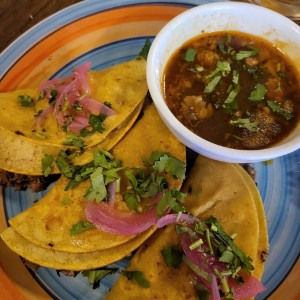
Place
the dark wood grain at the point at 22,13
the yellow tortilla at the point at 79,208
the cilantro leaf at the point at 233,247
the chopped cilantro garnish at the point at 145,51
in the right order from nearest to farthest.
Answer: the cilantro leaf at the point at 233,247 < the yellow tortilla at the point at 79,208 < the chopped cilantro garnish at the point at 145,51 < the dark wood grain at the point at 22,13

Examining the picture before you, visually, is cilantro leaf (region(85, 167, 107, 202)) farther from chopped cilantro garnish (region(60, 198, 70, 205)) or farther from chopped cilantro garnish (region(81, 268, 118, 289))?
chopped cilantro garnish (region(81, 268, 118, 289))

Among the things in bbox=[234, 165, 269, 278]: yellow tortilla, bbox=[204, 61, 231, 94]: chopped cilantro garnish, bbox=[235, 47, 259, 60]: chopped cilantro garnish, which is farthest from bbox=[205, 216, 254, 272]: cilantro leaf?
bbox=[235, 47, 259, 60]: chopped cilantro garnish

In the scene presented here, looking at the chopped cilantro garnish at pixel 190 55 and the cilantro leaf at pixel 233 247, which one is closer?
the cilantro leaf at pixel 233 247

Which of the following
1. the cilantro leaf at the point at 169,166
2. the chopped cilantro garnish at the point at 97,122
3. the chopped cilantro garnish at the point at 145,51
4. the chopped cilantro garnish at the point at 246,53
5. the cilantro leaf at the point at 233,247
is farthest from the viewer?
the chopped cilantro garnish at the point at 145,51

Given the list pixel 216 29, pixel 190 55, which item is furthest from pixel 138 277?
pixel 216 29

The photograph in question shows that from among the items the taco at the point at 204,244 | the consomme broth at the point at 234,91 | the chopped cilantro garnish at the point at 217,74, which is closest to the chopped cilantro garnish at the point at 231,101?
the consomme broth at the point at 234,91

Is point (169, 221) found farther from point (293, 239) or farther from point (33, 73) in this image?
point (33, 73)

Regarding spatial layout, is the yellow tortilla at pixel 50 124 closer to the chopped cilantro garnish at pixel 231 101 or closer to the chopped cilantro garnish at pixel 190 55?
the chopped cilantro garnish at pixel 190 55
